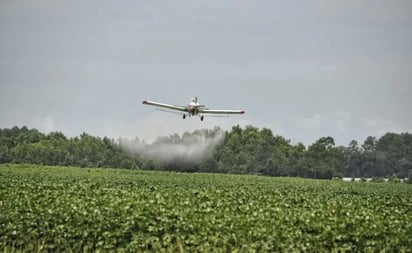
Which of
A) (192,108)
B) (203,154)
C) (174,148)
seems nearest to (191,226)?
(192,108)

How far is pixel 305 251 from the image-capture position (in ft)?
66.3

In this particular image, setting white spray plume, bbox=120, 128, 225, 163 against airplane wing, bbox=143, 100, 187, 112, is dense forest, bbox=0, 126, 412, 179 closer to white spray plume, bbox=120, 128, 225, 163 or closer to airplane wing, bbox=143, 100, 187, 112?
white spray plume, bbox=120, 128, 225, 163

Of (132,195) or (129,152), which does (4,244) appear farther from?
(129,152)

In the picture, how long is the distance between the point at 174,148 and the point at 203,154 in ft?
37.5

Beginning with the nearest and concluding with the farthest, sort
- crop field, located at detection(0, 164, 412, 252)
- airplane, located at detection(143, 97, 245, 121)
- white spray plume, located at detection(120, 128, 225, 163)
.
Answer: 1. crop field, located at detection(0, 164, 412, 252)
2. airplane, located at detection(143, 97, 245, 121)
3. white spray plume, located at detection(120, 128, 225, 163)

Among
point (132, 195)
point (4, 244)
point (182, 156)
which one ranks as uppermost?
point (182, 156)

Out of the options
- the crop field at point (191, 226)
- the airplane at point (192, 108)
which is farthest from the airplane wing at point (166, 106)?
the crop field at point (191, 226)

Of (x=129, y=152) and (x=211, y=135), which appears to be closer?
(x=129, y=152)

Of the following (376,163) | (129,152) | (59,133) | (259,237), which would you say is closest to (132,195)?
(259,237)

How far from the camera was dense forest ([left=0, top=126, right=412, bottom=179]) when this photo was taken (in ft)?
308

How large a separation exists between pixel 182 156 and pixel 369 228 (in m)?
73.3

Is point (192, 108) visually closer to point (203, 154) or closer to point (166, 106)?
point (166, 106)

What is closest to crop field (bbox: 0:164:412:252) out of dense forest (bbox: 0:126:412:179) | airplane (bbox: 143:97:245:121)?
airplane (bbox: 143:97:245:121)

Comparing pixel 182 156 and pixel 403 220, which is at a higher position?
pixel 182 156
